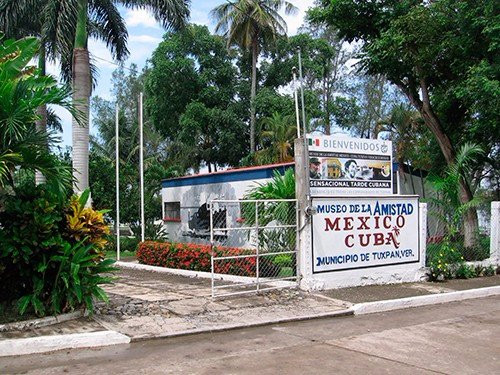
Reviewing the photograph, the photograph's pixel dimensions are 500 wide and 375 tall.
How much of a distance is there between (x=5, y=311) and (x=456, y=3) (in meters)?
14.9

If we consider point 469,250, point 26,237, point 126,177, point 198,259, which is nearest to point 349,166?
point 469,250

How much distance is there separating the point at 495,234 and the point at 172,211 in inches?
577

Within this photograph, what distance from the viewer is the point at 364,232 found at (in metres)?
12.1

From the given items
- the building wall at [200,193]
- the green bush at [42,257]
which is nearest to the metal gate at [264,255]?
the green bush at [42,257]

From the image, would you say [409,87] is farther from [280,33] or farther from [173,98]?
[173,98]

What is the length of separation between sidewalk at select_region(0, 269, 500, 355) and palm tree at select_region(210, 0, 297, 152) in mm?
20483

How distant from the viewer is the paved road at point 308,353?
630 centimetres

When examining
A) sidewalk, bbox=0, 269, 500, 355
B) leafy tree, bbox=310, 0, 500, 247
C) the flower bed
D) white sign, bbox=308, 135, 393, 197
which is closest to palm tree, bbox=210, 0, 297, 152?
leafy tree, bbox=310, 0, 500, 247

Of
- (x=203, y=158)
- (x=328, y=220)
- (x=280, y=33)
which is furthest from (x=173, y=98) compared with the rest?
(x=328, y=220)

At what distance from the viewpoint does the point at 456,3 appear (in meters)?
16.4

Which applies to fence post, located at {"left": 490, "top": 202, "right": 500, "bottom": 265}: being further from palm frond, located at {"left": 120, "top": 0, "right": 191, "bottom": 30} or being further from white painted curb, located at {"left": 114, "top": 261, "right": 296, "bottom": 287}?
palm frond, located at {"left": 120, "top": 0, "right": 191, "bottom": 30}

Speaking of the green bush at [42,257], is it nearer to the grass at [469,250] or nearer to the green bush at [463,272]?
the grass at [469,250]

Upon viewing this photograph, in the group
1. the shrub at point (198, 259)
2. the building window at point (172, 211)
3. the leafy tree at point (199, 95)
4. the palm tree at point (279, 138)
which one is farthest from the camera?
the leafy tree at point (199, 95)

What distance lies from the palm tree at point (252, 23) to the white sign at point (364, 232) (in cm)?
1933
